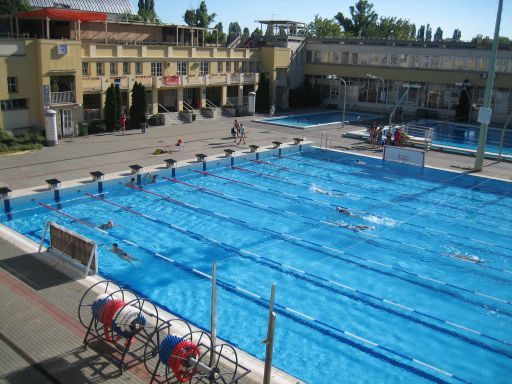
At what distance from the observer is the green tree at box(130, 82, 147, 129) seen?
3525 centimetres

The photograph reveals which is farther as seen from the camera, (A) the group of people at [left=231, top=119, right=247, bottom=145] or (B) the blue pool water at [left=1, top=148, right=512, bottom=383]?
(A) the group of people at [left=231, top=119, right=247, bottom=145]

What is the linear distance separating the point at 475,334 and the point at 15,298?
11.0 m

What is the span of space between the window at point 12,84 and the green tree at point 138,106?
7652 mm

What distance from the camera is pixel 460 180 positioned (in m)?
27.1

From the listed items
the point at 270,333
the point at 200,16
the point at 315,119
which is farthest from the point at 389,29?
the point at 270,333

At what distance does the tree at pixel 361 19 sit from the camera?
10225cm

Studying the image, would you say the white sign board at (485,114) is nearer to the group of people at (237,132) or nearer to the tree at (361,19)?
the group of people at (237,132)

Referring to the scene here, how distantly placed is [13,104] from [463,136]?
32.2 meters

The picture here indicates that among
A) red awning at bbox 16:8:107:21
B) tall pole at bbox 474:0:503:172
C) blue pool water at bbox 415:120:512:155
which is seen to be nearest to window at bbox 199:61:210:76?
red awning at bbox 16:8:107:21

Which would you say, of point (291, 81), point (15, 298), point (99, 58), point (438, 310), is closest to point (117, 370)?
point (15, 298)

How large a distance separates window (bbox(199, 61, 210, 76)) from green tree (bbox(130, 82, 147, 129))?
9284mm

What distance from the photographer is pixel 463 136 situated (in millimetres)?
41156

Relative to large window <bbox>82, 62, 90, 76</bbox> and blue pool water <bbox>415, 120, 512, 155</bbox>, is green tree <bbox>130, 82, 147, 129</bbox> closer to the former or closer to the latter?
large window <bbox>82, 62, 90, 76</bbox>

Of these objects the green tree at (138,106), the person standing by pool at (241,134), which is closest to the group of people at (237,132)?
the person standing by pool at (241,134)
